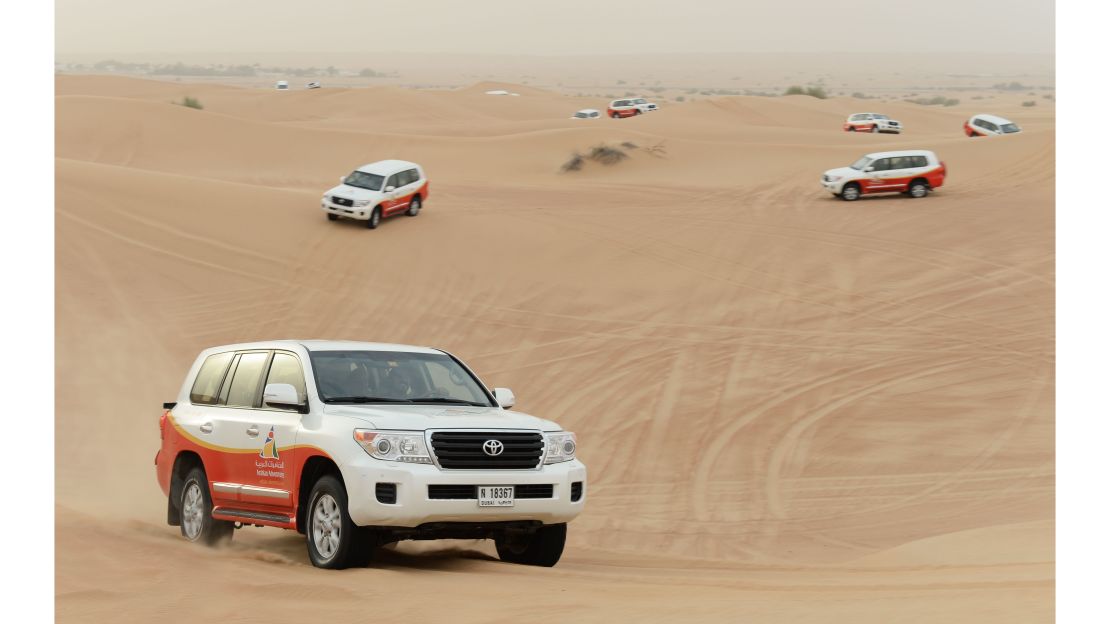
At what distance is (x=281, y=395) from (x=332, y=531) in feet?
3.81

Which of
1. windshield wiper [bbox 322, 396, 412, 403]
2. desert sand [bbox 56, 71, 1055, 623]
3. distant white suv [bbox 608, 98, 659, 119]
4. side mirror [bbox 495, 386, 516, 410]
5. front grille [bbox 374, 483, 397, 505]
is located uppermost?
distant white suv [bbox 608, 98, 659, 119]

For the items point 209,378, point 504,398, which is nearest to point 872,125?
point 209,378

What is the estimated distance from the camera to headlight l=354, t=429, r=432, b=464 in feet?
32.1

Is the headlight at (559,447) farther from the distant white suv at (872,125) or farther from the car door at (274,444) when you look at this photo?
the distant white suv at (872,125)

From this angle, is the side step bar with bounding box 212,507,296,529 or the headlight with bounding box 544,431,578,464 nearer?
the headlight with bounding box 544,431,578,464

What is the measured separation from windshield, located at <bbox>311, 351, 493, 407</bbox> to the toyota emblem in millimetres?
1094

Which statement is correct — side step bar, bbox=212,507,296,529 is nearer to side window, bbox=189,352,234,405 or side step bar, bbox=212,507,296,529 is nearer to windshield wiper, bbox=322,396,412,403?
windshield wiper, bbox=322,396,412,403

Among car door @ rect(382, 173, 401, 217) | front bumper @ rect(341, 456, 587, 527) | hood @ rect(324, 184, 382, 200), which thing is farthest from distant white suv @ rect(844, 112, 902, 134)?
front bumper @ rect(341, 456, 587, 527)

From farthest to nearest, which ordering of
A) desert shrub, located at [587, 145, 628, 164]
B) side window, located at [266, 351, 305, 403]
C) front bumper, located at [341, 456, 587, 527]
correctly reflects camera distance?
desert shrub, located at [587, 145, 628, 164] → side window, located at [266, 351, 305, 403] → front bumper, located at [341, 456, 587, 527]

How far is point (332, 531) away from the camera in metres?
9.96

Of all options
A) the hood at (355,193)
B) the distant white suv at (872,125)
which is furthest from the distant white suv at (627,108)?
the hood at (355,193)

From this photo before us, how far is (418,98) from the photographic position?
285 ft

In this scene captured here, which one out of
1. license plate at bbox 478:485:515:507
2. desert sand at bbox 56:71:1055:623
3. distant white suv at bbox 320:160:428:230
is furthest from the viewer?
distant white suv at bbox 320:160:428:230

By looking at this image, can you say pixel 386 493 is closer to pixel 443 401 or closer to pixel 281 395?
pixel 281 395
